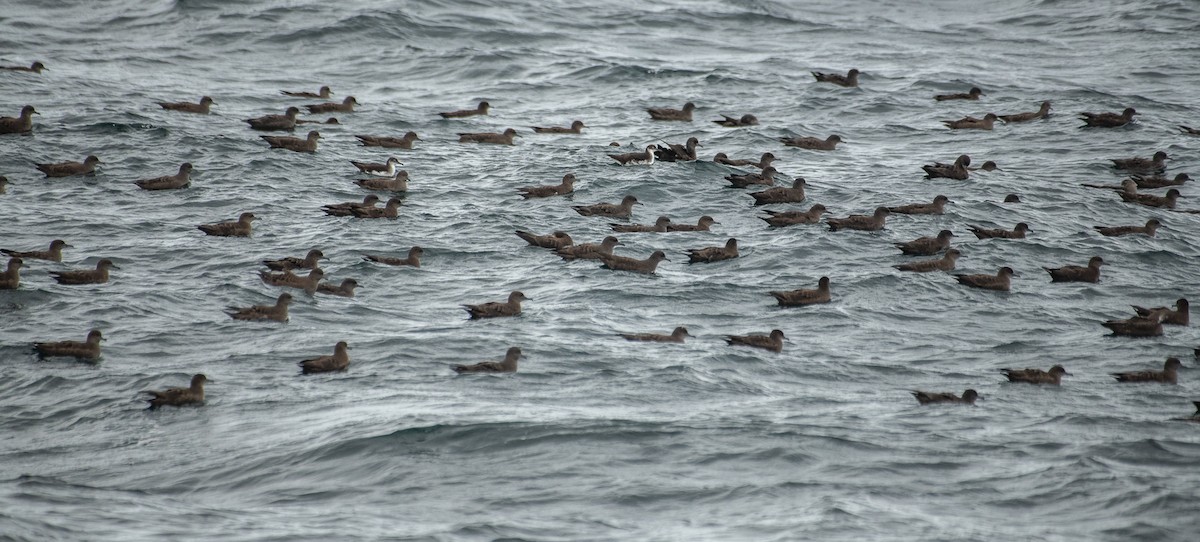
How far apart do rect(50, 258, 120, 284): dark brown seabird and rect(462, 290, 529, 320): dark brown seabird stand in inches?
178

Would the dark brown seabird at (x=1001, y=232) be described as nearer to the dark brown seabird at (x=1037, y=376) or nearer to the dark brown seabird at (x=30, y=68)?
the dark brown seabird at (x=1037, y=376)

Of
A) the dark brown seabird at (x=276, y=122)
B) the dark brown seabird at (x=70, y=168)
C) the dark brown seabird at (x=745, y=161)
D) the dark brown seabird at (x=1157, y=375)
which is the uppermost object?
the dark brown seabird at (x=276, y=122)

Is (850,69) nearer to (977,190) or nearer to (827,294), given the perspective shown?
(977,190)

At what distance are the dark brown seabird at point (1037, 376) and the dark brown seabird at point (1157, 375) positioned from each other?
677 millimetres

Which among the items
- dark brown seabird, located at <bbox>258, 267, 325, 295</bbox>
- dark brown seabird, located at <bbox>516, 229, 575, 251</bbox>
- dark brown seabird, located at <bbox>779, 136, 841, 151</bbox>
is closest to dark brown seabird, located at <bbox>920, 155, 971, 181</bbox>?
dark brown seabird, located at <bbox>779, 136, 841, 151</bbox>

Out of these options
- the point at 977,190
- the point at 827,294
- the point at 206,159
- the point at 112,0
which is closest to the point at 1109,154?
the point at 977,190

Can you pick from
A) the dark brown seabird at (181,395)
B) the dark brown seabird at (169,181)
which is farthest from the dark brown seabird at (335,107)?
the dark brown seabird at (181,395)

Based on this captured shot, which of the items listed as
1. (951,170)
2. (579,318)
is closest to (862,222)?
(951,170)

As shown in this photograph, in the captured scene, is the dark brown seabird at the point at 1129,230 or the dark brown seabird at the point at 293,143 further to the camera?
the dark brown seabird at the point at 293,143

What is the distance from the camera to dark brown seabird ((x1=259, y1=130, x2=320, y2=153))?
79.0 feet

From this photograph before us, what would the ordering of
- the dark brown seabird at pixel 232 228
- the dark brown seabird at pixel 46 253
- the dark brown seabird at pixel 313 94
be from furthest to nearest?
the dark brown seabird at pixel 313 94, the dark brown seabird at pixel 232 228, the dark brown seabird at pixel 46 253

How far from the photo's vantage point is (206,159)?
23.5m

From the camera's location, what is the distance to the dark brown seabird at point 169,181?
21.8 meters

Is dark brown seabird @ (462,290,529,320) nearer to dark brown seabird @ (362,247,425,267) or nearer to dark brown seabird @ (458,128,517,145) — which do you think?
dark brown seabird @ (362,247,425,267)
